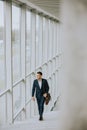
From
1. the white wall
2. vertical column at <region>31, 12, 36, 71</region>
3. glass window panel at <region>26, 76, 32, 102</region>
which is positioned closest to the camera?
the white wall

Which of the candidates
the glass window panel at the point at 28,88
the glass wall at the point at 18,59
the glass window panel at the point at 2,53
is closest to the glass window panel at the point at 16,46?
the glass wall at the point at 18,59

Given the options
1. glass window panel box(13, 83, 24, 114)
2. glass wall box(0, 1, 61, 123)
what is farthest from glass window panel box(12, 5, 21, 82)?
glass window panel box(13, 83, 24, 114)

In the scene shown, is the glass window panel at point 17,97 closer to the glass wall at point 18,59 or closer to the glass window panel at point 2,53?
the glass wall at point 18,59

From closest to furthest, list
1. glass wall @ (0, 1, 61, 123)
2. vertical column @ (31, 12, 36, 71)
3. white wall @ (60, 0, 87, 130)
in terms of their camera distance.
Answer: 1. white wall @ (60, 0, 87, 130)
2. glass wall @ (0, 1, 61, 123)
3. vertical column @ (31, 12, 36, 71)

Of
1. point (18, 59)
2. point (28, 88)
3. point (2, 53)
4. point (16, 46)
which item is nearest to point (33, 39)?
point (28, 88)

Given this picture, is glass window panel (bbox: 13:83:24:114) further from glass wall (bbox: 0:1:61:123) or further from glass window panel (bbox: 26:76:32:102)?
glass window panel (bbox: 26:76:32:102)

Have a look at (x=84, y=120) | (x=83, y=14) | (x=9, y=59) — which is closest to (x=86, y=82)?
(x=84, y=120)

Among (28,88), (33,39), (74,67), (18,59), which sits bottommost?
(28,88)

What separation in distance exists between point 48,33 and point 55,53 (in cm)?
372

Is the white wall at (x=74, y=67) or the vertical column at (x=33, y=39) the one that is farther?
the vertical column at (x=33, y=39)

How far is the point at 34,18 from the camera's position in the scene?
14.2 meters

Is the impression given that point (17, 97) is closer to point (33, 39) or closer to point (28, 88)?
point (28, 88)

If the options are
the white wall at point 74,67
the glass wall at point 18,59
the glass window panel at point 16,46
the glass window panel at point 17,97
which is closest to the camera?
the white wall at point 74,67

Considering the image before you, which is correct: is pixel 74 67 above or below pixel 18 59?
above
